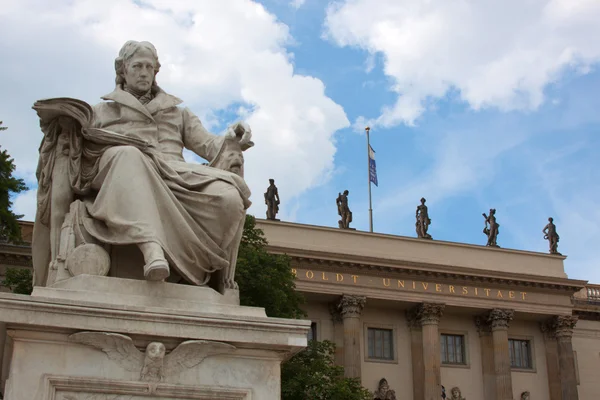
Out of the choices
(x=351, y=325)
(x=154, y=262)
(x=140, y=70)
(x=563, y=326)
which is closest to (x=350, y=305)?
(x=351, y=325)

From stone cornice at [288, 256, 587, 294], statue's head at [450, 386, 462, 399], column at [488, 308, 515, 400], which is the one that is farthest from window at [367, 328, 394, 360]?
column at [488, 308, 515, 400]

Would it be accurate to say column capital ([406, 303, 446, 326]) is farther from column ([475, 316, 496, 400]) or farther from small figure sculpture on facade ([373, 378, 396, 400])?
small figure sculpture on facade ([373, 378, 396, 400])

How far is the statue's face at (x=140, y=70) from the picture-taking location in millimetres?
5965

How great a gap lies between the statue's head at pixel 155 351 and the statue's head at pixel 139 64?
2.00m

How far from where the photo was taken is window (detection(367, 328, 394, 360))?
132 feet

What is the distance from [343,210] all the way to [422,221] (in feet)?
13.4

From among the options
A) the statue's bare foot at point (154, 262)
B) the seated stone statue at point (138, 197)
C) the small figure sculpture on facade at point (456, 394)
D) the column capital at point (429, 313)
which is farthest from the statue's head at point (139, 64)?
the small figure sculpture on facade at point (456, 394)

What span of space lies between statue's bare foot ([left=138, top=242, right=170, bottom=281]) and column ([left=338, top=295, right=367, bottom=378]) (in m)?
33.3

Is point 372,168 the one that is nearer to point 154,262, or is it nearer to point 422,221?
point 422,221

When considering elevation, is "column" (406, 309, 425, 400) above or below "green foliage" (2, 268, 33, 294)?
A: above

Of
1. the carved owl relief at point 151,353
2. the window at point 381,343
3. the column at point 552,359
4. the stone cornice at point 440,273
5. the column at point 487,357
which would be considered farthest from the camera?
the column at point 552,359

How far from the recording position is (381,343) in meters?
40.6

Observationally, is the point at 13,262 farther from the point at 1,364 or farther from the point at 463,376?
the point at 1,364

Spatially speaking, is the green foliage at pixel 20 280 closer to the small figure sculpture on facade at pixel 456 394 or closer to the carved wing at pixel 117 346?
the carved wing at pixel 117 346
